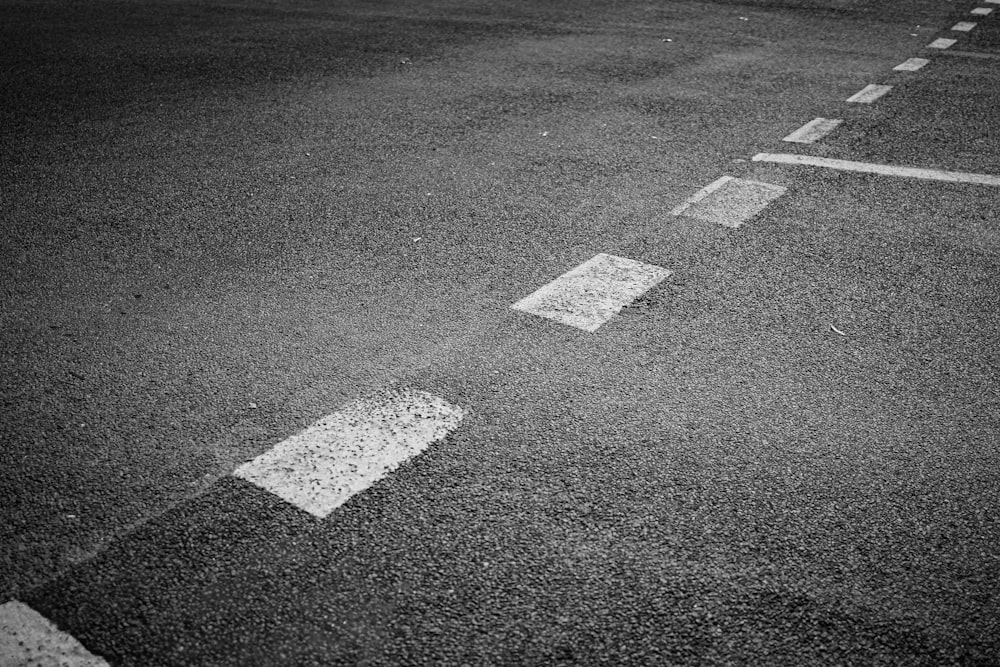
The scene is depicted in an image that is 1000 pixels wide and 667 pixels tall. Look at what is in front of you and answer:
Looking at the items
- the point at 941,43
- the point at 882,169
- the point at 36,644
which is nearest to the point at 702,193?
the point at 882,169

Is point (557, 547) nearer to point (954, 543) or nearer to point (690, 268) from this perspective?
point (954, 543)

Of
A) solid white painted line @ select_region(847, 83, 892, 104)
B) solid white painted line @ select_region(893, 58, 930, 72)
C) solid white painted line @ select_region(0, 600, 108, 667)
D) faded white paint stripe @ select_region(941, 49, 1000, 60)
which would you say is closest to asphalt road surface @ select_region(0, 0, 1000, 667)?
solid white painted line @ select_region(0, 600, 108, 667)

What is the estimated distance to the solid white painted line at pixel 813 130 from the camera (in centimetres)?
572

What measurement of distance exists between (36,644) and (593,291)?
2506mm

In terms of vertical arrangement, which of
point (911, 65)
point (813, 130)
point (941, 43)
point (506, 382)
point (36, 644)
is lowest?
point (36, 644)

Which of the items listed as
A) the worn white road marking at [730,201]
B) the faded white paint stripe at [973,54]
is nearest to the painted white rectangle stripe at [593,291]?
the worn white road marking at [730,201]

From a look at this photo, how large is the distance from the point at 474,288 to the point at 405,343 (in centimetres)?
57

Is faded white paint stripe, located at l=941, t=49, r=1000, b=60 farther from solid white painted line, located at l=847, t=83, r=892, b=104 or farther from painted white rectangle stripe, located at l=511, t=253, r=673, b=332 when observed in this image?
painted white rectangle stripe, located at l=511, t=253, r=673, b=332

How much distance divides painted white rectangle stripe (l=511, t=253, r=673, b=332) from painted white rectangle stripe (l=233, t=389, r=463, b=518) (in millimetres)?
813

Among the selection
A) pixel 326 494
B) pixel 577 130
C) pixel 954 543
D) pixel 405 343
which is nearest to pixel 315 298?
pixel 405 343

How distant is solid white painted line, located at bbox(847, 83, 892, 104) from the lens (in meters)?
6.62

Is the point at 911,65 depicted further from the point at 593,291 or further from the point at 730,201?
the point at 593,291

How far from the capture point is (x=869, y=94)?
22.3 feet

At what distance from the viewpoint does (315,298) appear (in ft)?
11.9
